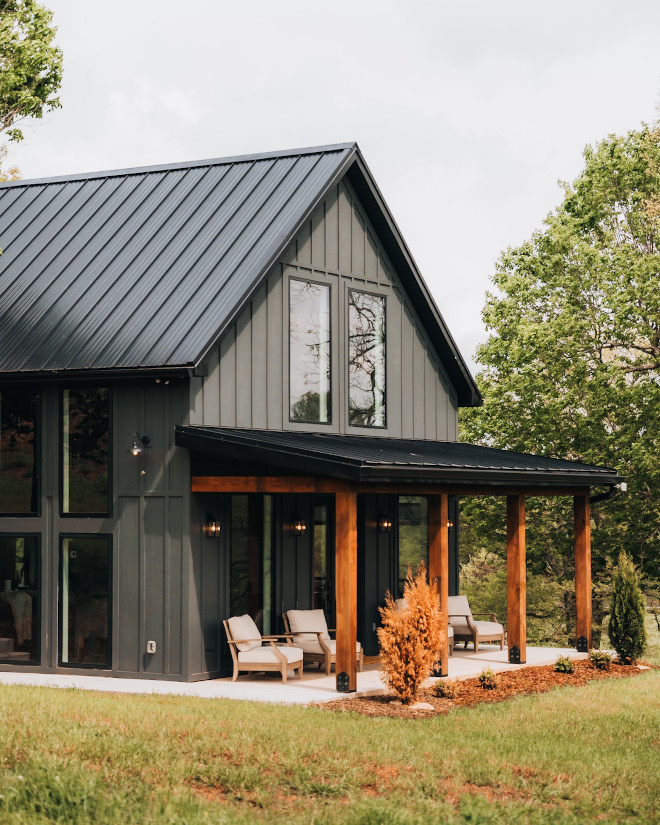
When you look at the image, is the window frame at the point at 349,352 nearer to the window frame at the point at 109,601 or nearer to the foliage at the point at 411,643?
the window frame at the point at 109,601

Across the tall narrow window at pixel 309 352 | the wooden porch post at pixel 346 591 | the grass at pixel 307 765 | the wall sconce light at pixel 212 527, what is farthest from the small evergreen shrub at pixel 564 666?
the wall sconce light at pixel 212 527

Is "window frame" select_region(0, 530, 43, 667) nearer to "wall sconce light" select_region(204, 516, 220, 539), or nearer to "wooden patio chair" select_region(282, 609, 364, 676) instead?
"wall sconce light" select_region(204, 516, 220, 539)

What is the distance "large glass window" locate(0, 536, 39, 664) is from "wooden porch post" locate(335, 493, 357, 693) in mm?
4416

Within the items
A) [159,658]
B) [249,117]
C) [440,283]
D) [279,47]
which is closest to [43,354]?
[159,658]

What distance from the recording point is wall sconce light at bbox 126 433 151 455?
47.8ft

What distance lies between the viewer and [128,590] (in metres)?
14.8

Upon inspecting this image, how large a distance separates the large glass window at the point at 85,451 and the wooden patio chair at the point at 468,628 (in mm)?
6042

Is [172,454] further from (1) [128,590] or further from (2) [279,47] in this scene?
(2) [279,47]

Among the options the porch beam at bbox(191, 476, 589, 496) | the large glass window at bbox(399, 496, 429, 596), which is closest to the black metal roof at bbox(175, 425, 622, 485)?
the porch beam at bbox(191, 476, 589, 496)

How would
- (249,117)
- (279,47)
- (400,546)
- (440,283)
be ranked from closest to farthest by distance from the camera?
(400,546) → (279,47) → (249,117) → (440,283)

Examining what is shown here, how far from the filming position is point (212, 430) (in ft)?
47.0

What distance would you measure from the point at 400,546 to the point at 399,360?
9.66 feet

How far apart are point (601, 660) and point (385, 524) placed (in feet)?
12.6

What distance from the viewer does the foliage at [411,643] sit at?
12977 mm
